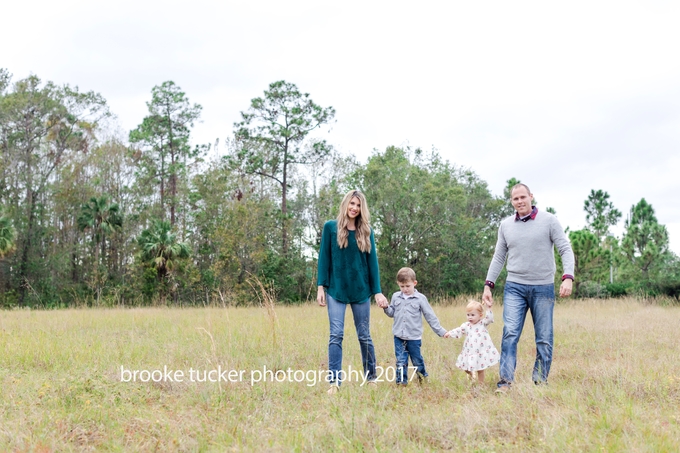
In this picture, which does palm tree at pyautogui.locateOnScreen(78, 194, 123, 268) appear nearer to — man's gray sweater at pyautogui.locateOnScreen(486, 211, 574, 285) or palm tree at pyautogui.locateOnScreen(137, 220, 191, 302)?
palm tree at pyautogui.locateOnScreen(137, 220, 191, 302)

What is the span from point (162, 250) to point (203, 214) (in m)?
3.31

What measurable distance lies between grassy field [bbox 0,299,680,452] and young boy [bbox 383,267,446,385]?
10.8 inches

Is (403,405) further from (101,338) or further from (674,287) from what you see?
(674,287)

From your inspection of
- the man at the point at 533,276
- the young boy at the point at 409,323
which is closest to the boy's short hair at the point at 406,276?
the young boy at the point at 409,323

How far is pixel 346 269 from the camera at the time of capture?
210 inches

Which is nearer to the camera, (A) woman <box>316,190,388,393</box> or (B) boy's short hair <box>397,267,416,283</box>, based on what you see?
(A) woman <box>316,190,388,393</box>

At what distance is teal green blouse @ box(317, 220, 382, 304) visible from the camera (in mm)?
5309

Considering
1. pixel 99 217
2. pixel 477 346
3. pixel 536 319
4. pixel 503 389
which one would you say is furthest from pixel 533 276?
pixel 99 217

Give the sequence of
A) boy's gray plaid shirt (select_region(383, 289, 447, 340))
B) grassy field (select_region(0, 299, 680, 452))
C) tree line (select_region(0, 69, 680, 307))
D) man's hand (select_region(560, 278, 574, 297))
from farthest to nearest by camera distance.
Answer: tree line (select_region(0, 69, 680, 307))
boy's gray plaid shirt (select_region(383, 289, 447, 340))
man's hand (select_region(560, 278, 574, 297))
grassy field (select_region(0, 299, 680, 452))

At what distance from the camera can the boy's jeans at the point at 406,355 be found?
5.49 metres

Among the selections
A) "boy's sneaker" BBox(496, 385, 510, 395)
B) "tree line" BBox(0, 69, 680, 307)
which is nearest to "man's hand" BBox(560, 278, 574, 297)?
"boy's sneaker" BBox(496, 385, 510, 395)

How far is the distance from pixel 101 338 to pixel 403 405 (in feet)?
17.6

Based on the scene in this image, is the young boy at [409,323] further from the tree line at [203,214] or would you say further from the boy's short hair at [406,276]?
the tree line at [203,214]

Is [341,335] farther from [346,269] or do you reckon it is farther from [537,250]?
[537,250]
